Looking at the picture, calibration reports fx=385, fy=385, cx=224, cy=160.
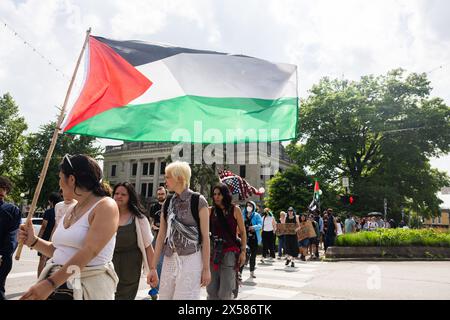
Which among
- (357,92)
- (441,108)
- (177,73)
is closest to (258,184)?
(357,92)

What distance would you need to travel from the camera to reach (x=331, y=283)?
8250mm

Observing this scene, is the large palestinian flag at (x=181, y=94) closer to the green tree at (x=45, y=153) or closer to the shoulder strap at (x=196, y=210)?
the shoulder strap at (x=196, y=210)

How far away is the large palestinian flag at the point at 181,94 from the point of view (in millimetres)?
5021

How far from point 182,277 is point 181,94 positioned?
2732 mm

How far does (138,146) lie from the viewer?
6581 cm

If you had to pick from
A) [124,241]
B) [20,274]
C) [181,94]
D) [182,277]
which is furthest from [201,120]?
[20,274]

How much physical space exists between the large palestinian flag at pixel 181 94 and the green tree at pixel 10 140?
135 ft

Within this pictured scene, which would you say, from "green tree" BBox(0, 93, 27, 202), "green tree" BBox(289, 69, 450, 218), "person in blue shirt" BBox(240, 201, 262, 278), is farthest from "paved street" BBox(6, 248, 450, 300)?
"green tree" BBox(0, 93, 27, 202)

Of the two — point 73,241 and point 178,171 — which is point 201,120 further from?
point 73,241

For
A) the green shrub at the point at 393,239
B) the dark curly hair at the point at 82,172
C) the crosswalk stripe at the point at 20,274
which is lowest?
the crosswalk stripe at the point at 20,274

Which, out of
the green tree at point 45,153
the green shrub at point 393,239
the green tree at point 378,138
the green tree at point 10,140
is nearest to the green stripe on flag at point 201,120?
the green shrub at point 393,239

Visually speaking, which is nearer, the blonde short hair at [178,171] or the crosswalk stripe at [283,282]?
the blonde short hair at [178,171]
